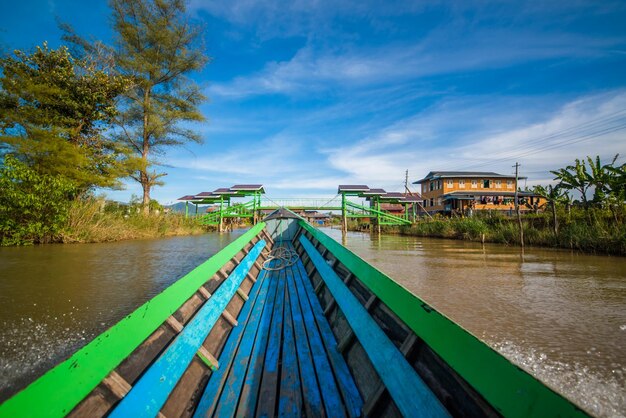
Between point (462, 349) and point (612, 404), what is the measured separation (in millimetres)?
2286

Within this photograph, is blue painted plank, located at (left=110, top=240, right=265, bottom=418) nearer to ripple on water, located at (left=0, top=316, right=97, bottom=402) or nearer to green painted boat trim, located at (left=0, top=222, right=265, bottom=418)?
green painted boat trim, located at (left=0, top=222, right=265, bottom=418)

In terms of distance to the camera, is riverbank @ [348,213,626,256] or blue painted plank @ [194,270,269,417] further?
riverbank @ [348,213,626,256]

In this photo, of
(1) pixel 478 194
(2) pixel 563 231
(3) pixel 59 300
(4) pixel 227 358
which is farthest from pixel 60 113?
(1) pixel 478 194

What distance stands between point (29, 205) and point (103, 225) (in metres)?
3.06

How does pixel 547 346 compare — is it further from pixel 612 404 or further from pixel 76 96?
pixel 76 96

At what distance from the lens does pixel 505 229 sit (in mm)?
14273

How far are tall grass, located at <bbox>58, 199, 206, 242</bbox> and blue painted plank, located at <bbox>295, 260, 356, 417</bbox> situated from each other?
11.3 metres

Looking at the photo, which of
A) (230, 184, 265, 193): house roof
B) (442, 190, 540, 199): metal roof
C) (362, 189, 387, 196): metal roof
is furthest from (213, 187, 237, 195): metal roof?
(442, 190, 540, 199): metal roof

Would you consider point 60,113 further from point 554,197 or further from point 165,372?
point 554,197

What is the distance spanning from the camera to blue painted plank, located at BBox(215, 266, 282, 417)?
1.55 m

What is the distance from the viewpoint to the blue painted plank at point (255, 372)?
1579 millimetres

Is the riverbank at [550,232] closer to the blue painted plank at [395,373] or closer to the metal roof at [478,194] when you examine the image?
the blue painted plank at [395,373]

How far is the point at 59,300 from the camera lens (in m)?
3.97

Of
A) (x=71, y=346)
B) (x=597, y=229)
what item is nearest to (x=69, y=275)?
(x=71, y=346)
